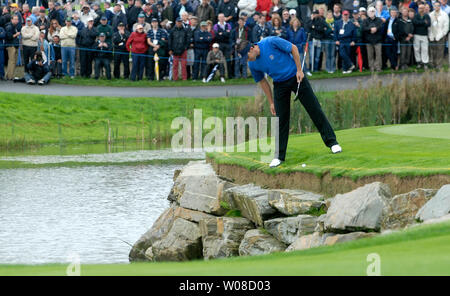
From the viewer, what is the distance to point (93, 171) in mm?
26594

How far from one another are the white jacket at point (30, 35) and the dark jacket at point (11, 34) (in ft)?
1.63

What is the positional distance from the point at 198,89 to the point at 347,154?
22.5 meters

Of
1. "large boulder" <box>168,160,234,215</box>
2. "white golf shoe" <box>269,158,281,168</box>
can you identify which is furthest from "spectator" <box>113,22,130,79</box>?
"white golf shoe" <box>269,158,281,168</box>

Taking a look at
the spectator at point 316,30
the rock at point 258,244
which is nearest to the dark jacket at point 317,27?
the spectator at point 316,30

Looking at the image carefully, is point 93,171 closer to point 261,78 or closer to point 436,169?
point 261,78

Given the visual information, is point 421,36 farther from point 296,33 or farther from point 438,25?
point 296,33

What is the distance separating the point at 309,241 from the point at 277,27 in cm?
2387

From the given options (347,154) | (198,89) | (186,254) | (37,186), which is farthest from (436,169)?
(198,89)

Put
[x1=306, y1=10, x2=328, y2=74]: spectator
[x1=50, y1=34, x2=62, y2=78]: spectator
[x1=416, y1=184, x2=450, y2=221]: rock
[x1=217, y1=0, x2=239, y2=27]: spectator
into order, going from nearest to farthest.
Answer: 1. [x1=416, y1=184, x2=450, y2=221]: rock
2. [x1=306, y1=10, x2=328, y2=74]: spectator
3. [x1=50, y1=34, x2=62, y2=78]: spectator
4. [x1=217, y1=0, x2=239, y2=27]: spectator

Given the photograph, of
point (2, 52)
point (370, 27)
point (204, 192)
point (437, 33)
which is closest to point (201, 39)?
point (370, 27)

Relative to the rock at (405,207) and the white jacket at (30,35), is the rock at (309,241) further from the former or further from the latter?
the white jacket at (30,35)

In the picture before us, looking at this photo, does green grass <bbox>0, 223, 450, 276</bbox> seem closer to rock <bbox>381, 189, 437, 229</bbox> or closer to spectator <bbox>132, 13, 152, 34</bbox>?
rock <bbox>381, 189, 437, 229</bbox>

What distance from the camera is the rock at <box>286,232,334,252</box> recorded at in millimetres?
13328

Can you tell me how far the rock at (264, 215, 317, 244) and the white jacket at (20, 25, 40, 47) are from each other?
24713 mm
